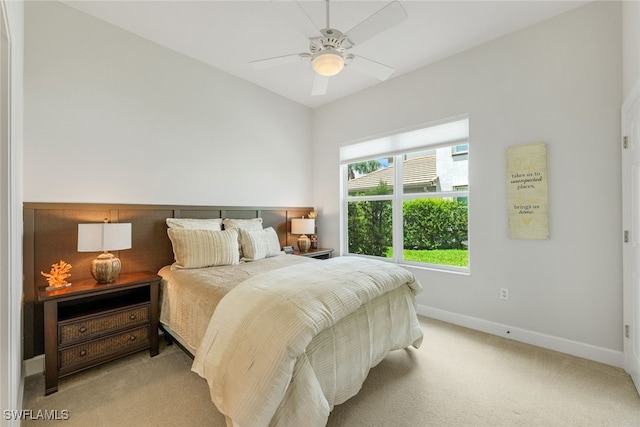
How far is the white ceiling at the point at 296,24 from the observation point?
2.31 meters

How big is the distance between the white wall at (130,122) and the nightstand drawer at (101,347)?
1.21m

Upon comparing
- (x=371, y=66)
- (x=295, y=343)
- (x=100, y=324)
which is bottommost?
(x=100, y=324)

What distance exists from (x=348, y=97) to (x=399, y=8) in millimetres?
2482

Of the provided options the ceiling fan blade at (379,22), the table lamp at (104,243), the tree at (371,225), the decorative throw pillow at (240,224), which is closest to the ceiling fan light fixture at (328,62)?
the ceiling fan blade at (379,22)

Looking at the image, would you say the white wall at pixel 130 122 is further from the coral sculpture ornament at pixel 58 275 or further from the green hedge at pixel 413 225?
the green hedge at pixel 413 225

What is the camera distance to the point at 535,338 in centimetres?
254

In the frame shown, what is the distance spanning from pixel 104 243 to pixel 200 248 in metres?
0.73

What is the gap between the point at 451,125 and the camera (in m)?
3.14

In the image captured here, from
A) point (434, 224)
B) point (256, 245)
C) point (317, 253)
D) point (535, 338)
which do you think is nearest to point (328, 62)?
point (256, 245)

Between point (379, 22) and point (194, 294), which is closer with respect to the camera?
point (379, 22)

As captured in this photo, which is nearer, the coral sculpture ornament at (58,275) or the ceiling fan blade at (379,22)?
the ceiling fan blade at (379,22)

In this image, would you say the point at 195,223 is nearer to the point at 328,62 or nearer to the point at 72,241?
the point at 72,241

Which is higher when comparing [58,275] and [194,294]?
[58,275]

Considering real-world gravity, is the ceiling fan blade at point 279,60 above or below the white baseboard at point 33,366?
above
